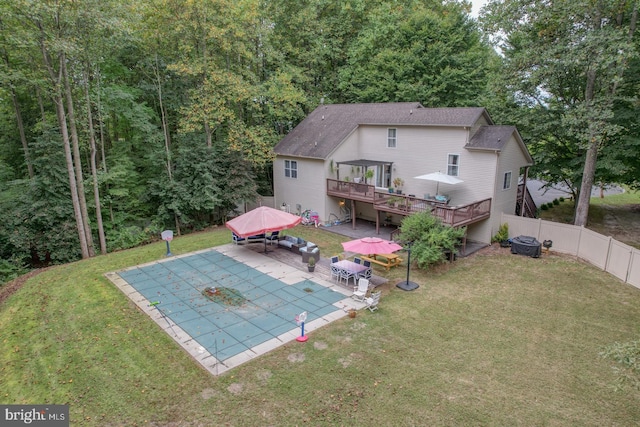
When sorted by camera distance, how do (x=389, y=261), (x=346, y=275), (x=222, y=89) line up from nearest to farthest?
(x=346, y=275), (x=389, y=261), (x=222, y=89)

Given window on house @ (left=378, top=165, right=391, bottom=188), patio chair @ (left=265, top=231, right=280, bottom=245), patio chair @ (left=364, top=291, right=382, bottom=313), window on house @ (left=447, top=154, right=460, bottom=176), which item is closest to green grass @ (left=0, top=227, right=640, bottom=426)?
patio chair @ (left=364, top=291, right=382, bottom=313)

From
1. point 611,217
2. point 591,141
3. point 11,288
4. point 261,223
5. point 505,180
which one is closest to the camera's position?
point 11,288

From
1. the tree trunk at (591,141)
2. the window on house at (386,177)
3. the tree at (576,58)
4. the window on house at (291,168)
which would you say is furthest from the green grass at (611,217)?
the window on house at (291,168)

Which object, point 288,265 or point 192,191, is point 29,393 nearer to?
point 288,265

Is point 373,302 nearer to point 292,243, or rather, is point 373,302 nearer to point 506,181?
point 292,243

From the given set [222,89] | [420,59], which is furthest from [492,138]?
[222,89]

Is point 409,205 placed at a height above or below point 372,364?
above

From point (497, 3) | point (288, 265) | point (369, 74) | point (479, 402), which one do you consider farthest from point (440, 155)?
point (479, 402)
